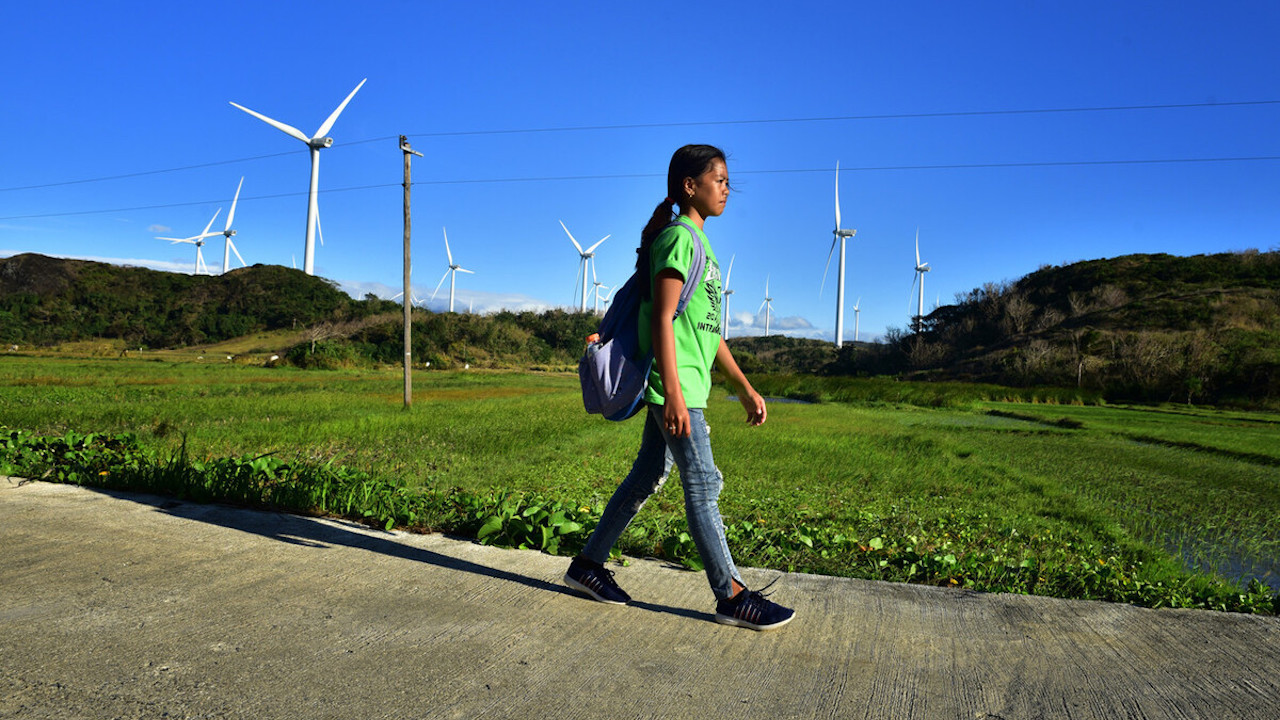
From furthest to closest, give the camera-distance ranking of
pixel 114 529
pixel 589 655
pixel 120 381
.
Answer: pixel 120 381 < pixel 114 529 < pixel 589 655

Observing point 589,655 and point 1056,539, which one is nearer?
point 589,655

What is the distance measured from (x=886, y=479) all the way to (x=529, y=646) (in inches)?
247

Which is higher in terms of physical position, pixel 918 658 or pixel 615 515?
pixel 615 515

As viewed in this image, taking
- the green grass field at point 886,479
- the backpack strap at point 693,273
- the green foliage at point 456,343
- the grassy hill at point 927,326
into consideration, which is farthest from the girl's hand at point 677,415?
the green foliage at point 456,343

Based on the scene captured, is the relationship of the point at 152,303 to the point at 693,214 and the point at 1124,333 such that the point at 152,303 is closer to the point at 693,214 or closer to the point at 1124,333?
the point at 1124,333

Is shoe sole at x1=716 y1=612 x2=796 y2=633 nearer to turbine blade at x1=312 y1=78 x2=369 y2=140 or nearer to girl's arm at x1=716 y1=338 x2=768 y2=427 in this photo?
girl's arm at x1=716 y1=338 x2=768 y2=427

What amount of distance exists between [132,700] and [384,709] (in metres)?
0.61

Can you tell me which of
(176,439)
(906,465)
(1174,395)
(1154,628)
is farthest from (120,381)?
(1174,395)

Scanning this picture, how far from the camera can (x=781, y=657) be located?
2330 millimetres

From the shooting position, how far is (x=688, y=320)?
2.70m

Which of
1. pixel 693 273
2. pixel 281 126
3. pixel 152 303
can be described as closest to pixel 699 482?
pixel 693 273

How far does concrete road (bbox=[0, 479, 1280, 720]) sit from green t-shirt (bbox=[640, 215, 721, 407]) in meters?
0.82

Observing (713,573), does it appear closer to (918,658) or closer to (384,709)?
(918,658)

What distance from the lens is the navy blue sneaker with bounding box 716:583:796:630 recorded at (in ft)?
8.39
